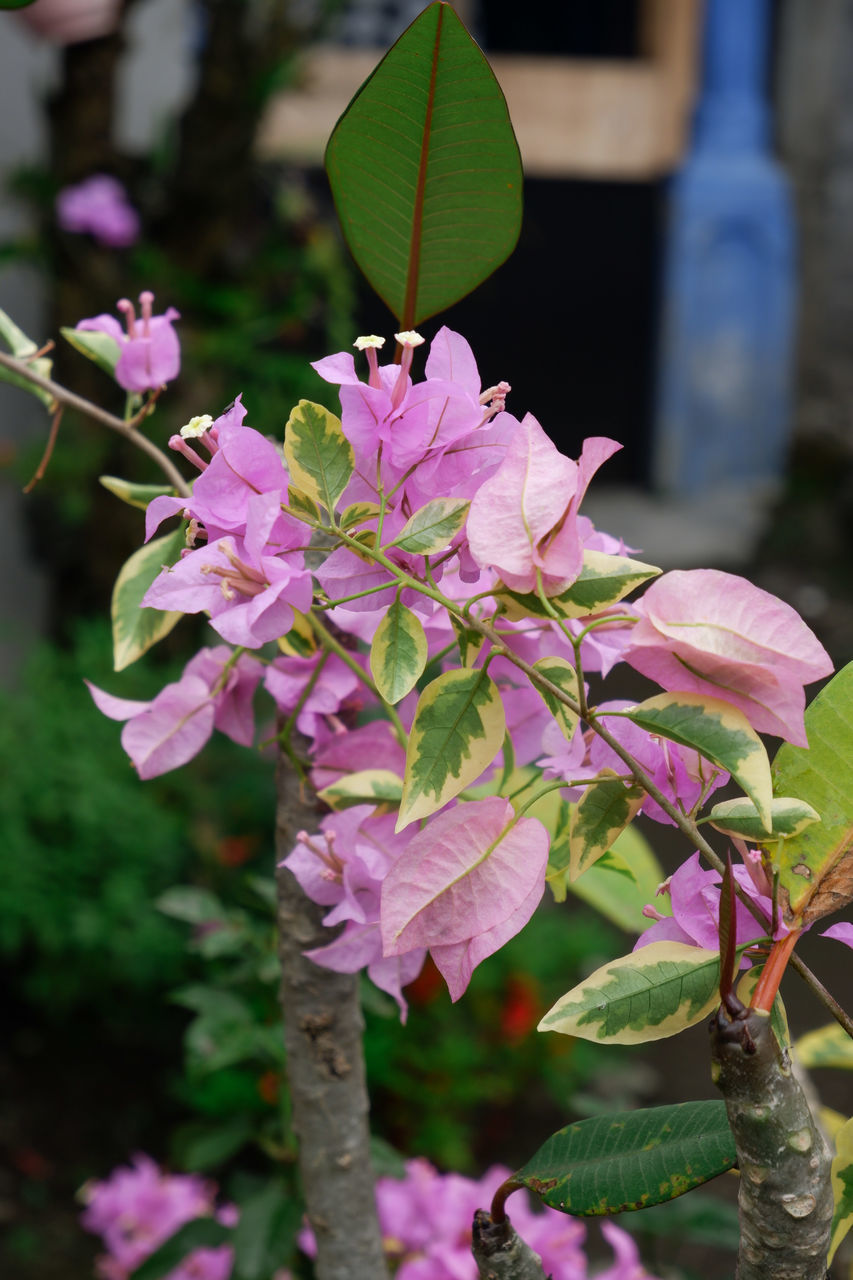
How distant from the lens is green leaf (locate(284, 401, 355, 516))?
14.0 inches

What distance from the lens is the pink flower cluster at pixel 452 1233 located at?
0.72 metres

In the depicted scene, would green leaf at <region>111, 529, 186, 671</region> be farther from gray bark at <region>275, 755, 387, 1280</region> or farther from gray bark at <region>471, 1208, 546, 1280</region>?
gray bark at <region>471, 1208, 546, 1280</region>

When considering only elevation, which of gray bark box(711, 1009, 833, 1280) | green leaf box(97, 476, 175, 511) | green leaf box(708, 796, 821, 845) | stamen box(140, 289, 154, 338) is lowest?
gray bark box(711, 1009, 833, 1280)

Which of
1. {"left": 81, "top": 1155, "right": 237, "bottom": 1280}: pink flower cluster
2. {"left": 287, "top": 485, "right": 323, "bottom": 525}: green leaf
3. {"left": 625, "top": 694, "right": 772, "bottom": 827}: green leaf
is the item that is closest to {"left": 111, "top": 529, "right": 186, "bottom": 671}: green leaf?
{"left": 287, "top": 485, "right": 323, "bottom": 525}: green leaf

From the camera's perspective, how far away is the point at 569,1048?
5.64ft

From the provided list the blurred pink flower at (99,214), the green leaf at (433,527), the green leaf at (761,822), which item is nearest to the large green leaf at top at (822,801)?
the green leaf at (761,822)

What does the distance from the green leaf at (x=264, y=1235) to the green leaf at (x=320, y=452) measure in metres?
0.59

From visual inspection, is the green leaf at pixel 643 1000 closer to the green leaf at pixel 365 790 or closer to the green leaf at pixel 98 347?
the green leaf at pixel 365 790

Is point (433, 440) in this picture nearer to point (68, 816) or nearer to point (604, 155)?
point (68, 816)

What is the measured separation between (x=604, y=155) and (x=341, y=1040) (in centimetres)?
336

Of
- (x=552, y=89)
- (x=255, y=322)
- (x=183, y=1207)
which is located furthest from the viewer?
(x=552, y=89)

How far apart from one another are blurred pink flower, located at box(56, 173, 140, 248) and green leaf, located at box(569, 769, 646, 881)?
207 centimetres

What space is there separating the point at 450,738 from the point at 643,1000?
93mm

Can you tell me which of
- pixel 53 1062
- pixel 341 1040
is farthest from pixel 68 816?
pixel 341 1040
